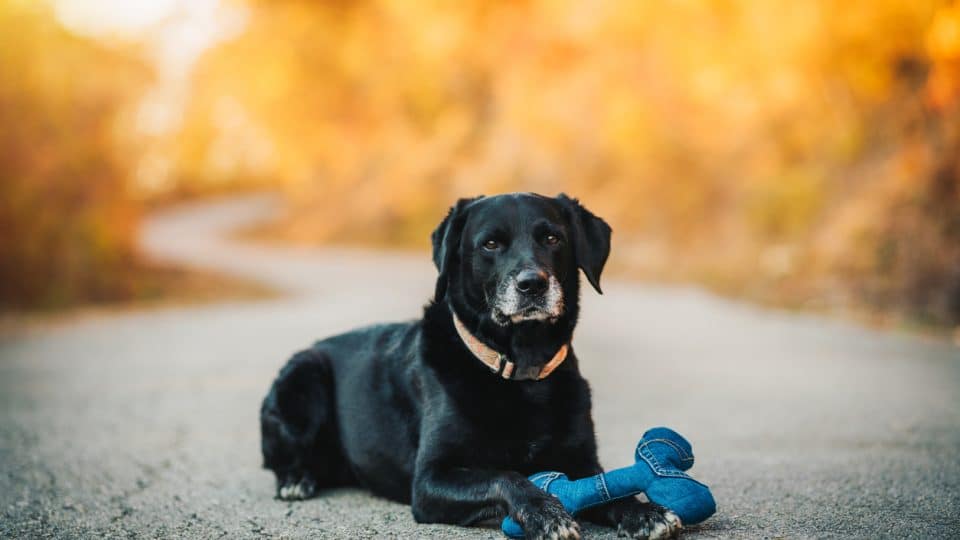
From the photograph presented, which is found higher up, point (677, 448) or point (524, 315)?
point (524, 315)

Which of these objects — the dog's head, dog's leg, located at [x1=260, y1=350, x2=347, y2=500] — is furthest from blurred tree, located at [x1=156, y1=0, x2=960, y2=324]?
dog's leg, located at [x1=260, y1=350, x2=347, y2=500]

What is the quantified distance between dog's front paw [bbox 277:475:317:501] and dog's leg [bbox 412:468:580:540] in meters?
0.81

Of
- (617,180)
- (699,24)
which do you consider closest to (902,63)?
(699,24)

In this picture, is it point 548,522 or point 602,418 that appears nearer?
point 548,522

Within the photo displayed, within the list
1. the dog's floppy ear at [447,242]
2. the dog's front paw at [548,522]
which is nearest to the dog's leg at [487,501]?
the dog's front paw at [548,522]

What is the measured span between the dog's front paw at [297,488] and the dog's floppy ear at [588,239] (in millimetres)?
1538

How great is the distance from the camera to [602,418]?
6043 millimetres

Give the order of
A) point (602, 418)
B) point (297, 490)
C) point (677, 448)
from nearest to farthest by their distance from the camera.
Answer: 1. point (677, 448)
2. point (297, 490)
3. point (602, 418)

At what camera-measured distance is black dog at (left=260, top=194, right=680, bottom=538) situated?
335cm

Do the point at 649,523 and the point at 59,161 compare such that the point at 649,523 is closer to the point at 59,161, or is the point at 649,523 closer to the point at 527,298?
the point at 527,298

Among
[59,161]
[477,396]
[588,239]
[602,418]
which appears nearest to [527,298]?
[477,396]

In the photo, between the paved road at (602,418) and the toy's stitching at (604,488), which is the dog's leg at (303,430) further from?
the toy's stitching at (604,488)

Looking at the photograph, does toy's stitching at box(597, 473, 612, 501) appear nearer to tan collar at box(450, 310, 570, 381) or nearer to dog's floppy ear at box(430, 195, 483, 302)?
tan collar at box(450, 310, 570, 381)

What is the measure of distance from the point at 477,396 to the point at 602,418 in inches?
105
